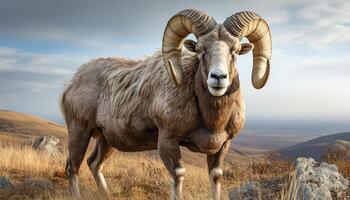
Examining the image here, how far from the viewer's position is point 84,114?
937 cm

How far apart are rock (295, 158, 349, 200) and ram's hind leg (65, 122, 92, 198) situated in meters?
4.57

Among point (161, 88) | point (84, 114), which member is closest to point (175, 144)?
point (161, 88)

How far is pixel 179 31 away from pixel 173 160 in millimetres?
2052

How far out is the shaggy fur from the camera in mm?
6969

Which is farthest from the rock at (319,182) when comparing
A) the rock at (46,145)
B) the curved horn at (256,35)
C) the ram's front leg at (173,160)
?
the rock at (46,145)

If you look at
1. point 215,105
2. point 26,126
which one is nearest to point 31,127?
point 26,126

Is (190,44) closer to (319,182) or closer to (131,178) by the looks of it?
(319,182)

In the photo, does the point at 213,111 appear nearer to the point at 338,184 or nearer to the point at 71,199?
the point at 338,184

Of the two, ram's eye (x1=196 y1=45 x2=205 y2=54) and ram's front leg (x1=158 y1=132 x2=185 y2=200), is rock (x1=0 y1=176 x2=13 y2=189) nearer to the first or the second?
ram's front leg (x1=158 y1=132 x2=185 y2=200)

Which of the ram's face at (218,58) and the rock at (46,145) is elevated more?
the ram's face at (218,58)

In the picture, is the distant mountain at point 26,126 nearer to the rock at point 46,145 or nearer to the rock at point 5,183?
the rock at point 46,145

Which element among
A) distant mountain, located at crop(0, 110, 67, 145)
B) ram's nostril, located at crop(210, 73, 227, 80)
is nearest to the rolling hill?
distant mountain, located at crop(0, 110, 67, 145)

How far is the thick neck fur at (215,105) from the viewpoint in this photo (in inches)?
270

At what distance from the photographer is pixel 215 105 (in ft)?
22.5
